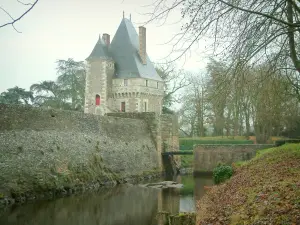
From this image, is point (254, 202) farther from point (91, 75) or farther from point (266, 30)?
point (91, 75)

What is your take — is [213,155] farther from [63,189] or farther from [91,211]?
[91,211]

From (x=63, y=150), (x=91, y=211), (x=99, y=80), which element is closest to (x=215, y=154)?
(x=63, y=150)

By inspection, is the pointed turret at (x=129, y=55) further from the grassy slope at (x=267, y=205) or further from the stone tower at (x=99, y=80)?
the grassy slope at (x=267, y=205)

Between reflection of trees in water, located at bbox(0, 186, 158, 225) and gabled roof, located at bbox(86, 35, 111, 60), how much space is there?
62.1 feet

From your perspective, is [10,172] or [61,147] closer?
[10,172]

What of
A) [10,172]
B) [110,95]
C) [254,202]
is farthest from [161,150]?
[254,202]

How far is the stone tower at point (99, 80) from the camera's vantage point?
3269 centimetres

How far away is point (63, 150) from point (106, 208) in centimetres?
518

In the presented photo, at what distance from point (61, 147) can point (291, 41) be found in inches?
476

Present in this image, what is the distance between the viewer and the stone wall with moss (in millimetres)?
14430

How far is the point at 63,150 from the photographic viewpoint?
56.5 feet

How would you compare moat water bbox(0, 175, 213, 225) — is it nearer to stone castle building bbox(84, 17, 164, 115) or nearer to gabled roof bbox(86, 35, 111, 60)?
stone castle building bbox(84, 17, 164, 115)

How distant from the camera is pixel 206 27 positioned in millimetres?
6250

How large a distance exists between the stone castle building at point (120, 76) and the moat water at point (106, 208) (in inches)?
660
